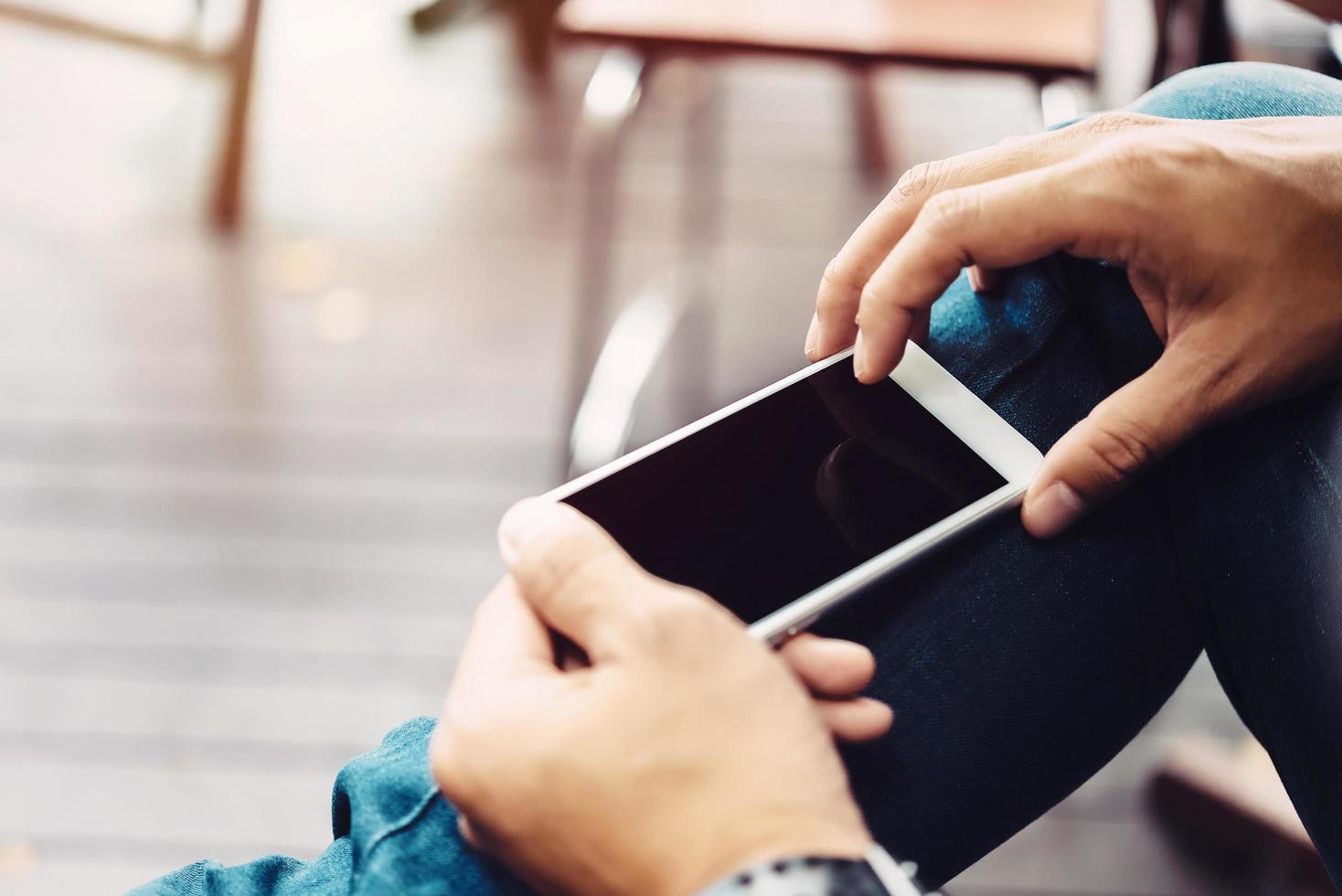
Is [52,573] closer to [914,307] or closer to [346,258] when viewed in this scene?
[346,258]

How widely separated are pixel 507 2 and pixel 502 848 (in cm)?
182

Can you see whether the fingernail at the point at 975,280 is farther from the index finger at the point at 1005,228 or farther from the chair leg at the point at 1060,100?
A: the chair leg at the point at 1060,100

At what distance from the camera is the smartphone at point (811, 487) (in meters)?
0.56

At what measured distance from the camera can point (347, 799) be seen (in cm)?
55

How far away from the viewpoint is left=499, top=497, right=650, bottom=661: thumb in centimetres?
47

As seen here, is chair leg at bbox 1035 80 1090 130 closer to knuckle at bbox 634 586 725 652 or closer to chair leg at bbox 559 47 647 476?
chair leg at bbox 559 47 647 476

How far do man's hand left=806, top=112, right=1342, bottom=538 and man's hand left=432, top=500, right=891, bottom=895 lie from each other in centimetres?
21

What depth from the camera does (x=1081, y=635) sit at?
1.93 feet

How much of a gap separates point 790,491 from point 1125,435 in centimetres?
17

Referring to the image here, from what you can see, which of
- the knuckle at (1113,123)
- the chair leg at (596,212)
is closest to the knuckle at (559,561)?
the knuckle at (1113,123)

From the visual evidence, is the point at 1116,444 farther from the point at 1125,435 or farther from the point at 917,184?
the point at 917,184

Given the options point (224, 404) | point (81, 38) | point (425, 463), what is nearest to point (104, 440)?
point (224, 404)

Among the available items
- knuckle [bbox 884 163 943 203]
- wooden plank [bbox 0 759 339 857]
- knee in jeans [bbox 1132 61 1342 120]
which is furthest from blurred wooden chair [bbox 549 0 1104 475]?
wooden plank [bbox 0 759 339 857]

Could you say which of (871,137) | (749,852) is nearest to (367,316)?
(871,137)
